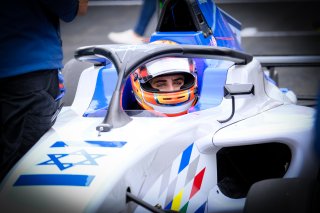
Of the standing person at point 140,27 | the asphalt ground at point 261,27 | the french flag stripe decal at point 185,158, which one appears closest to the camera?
the french flag stripe decal at point 185,158

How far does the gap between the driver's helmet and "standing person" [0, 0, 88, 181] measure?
582mm

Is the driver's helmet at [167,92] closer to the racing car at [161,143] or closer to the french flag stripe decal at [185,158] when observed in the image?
the racing car at [161,143]

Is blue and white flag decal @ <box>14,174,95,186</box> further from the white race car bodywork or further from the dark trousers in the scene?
the dark trousers

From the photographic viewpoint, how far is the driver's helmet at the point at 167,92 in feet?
7.35

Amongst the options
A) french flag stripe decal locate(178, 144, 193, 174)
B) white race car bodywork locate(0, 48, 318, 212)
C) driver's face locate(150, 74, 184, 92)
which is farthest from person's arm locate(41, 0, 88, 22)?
french flag stripe decal locate(178, 144, 193, 174)

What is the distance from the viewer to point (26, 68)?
5.55ft

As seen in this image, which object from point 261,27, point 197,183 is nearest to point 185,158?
point 197,183

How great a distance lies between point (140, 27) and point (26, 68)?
4.73 meters

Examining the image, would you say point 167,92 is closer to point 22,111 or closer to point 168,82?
point 168,82

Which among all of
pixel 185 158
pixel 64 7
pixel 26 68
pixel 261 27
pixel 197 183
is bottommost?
pixel 261 27

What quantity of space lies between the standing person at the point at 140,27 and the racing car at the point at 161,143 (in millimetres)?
3125

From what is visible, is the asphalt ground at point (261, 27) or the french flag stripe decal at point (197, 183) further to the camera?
the asphalt ground at point (261, 27)

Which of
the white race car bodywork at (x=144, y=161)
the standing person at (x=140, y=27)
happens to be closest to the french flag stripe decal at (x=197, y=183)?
the white race car bodywork at (x=144, y=161)

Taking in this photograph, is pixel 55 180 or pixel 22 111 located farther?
pixel 22 111
